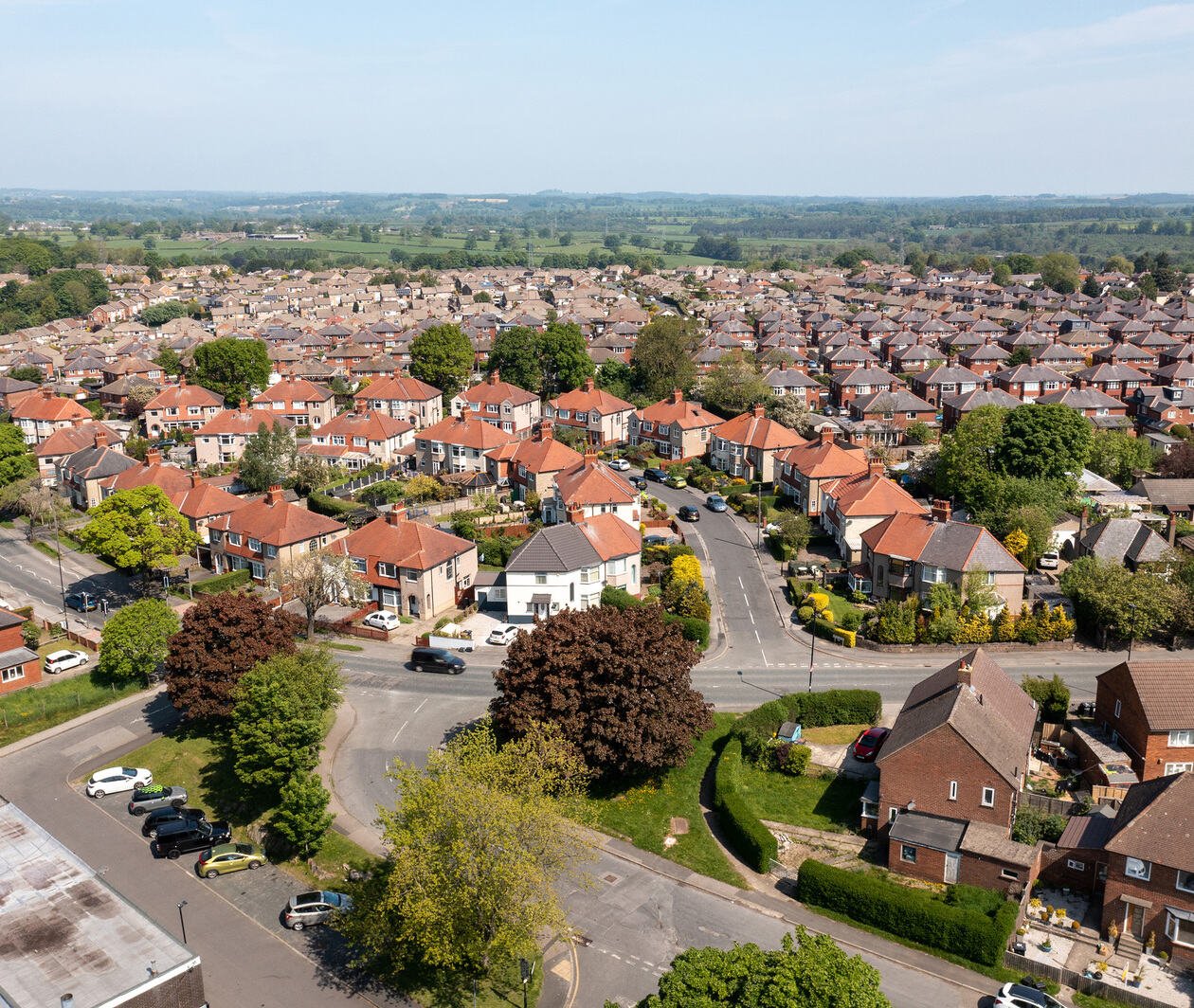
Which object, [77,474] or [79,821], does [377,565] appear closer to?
[79,821]

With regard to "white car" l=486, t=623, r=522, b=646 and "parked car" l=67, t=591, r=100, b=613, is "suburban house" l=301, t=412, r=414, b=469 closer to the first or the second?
"parked car" l=67, t=591, r=100, b=613

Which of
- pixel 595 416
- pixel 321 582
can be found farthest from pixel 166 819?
pixel 595 416

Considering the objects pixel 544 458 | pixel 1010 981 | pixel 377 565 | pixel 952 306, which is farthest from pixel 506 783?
pixel 952 306

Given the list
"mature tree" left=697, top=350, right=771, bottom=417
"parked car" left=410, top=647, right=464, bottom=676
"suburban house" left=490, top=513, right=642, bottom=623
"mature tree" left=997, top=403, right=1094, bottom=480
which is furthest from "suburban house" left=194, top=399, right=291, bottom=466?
"mature tree" left=997, top=403, right=1094, bottom=480

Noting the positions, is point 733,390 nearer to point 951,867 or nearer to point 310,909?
point 951,867

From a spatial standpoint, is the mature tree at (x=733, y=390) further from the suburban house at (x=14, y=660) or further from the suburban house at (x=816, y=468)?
the suburban house at (x=14, y=660)
